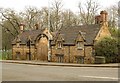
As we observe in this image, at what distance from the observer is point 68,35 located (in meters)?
46.2

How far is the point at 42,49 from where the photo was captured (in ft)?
160

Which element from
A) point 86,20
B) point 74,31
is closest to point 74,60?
point 74,31

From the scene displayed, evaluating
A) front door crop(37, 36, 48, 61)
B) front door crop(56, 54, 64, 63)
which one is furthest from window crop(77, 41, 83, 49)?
front door crop(37, 36, 48, 61)

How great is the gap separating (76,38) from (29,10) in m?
37.2

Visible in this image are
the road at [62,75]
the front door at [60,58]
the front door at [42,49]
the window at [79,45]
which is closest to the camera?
the road at [62,75]

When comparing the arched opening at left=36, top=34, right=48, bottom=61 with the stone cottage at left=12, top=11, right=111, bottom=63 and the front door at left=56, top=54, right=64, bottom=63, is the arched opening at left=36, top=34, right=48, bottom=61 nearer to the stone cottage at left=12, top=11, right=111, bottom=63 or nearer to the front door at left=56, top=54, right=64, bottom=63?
the stone cottage at left=12, top=11, right=111, bottom=63

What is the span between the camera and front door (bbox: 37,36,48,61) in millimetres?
48000

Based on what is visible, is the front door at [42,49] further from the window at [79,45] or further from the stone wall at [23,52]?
the window at [79,45]

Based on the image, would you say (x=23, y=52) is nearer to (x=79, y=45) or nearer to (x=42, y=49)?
(x=42, y=49)

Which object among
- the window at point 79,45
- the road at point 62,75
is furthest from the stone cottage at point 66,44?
the road at point 62,75

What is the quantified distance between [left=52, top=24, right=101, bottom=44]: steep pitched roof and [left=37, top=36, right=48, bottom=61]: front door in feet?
11.2

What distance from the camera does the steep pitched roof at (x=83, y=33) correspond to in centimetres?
4206

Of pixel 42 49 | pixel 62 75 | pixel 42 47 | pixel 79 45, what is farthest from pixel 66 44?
pixel 62 75

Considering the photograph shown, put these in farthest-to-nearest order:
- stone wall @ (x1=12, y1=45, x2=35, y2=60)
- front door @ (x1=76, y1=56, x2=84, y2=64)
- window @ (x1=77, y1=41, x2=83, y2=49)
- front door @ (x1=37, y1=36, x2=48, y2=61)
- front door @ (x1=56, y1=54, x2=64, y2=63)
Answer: stone wall @ (x1=12, y1=45, x2=35, y2=60), front door @ (x1=37, y1=36, x2=48, y2=61), front door @ (x1=56, y1=54, x2=64, y2=63), window @ (x1=77, y1=41, x2=83, y2=49), front door @ (x1=76, y1=56, x2=84, y2=64)
